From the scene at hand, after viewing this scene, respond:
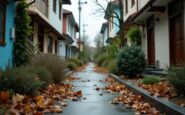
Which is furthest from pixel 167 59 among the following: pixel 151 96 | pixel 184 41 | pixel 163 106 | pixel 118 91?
pixel 163 106

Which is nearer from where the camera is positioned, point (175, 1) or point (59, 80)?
point (59, 80)

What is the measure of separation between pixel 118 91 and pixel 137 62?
4.06 m

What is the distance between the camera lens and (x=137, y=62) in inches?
615

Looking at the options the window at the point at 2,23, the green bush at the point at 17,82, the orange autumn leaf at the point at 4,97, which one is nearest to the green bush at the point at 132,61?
the window at the point at 2,23

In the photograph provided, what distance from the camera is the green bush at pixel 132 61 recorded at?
15672 mm

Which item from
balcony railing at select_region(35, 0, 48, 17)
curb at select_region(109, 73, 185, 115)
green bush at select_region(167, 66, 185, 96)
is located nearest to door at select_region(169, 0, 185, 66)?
green bush at select_region(167, 66, 185, 96)

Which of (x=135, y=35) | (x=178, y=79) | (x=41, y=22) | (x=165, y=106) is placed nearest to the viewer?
(x=165, y=106)

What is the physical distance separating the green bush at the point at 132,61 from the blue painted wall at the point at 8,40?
4.88m

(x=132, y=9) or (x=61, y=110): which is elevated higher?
(x=132, y=9)

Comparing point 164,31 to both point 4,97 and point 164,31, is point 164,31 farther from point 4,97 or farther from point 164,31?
point 4,97

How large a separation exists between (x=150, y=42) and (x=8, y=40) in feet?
31.4

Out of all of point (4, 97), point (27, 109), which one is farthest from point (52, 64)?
point (27, 109)

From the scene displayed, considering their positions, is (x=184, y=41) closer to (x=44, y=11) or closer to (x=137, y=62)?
(x=137, y=62)

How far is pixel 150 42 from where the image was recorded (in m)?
20.9
